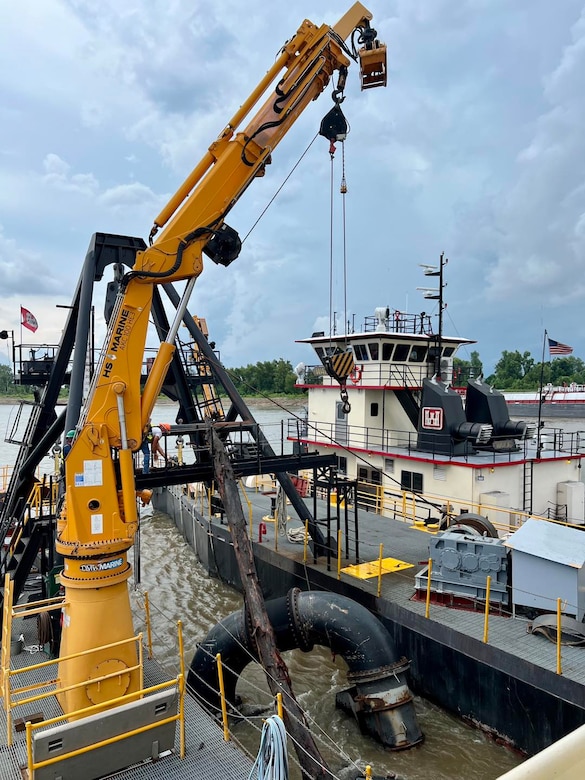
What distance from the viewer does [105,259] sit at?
34.5ft

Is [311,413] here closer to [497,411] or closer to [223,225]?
[497,411]

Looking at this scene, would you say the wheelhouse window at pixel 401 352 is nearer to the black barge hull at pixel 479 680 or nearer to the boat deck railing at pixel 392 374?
the boat deck railing at pixel 392 374

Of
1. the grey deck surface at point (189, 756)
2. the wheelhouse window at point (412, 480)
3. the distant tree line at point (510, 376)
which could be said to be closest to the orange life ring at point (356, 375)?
the wheelhouse window at point (412, 480)

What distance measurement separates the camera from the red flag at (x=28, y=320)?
15680 mm

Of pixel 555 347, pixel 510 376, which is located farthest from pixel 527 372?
pixel 555 347

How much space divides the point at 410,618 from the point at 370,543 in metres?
4.42

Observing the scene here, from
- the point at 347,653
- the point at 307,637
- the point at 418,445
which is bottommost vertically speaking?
the point at 347,653

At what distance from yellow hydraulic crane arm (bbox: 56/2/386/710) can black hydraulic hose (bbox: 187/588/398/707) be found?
2.39m

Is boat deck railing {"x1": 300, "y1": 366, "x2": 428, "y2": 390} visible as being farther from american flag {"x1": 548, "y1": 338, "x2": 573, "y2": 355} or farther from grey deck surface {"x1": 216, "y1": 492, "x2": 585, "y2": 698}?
american flag {"x1": 548, "y1": 338, "x2": 573, "y2": 355}

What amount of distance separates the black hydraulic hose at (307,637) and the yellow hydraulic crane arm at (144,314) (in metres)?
2.39

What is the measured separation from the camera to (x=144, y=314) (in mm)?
8883

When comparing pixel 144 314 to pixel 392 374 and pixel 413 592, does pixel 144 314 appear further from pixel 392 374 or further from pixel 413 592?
pixel 392 374

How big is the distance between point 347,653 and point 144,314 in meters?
6.61

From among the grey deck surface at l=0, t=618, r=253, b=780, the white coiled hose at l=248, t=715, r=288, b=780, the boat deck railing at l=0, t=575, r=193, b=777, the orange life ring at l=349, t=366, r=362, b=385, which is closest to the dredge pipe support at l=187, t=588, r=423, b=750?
the grey deck surface at l=0, t=618, r=253, b=780
